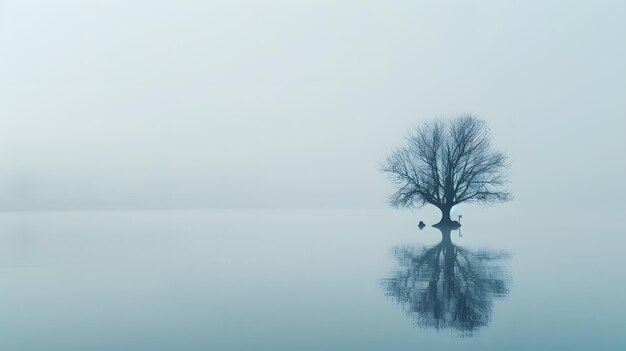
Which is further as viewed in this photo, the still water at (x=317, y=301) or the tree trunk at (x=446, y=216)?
the tree trunk at (x=446, y=216)

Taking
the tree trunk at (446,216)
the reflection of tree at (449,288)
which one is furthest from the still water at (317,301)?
the tree trunk at (446,216)

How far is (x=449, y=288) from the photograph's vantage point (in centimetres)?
1925

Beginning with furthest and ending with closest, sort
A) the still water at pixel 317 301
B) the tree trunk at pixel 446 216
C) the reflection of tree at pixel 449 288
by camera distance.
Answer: the tree trunk at pixel 446 216
the reflection of tree at pixel 449 288
the still water at pixel 317 301

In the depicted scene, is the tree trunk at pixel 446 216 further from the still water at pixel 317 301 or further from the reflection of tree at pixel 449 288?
the reflection of tree at pixel 449 288

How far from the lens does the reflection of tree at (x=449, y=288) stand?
1457cm

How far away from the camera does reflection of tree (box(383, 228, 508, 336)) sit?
14570mm

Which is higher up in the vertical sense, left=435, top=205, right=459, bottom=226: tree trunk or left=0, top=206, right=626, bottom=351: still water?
left=435, top=205, right=459, bottom=226: tree trunk

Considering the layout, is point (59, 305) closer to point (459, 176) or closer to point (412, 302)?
point (412, 302)

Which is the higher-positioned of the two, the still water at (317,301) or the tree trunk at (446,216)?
the tree trunk at (446,216)

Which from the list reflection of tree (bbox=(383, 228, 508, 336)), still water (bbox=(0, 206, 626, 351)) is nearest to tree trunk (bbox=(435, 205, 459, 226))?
still water (bbox=(0, 206, 626, 351))

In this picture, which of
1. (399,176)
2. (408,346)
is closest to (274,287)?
(408,346)

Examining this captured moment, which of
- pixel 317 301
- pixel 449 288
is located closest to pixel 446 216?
pixel 449 288

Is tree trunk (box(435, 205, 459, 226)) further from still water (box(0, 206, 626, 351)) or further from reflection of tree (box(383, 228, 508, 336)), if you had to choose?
reflection of tree (box(383, 228, 508, 336))

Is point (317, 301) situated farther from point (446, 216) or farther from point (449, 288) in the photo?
point (446, 216)
